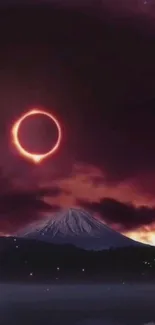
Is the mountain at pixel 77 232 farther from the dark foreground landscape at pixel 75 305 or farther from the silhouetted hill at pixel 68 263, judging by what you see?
the dark foreground landscape at pixel 75 305

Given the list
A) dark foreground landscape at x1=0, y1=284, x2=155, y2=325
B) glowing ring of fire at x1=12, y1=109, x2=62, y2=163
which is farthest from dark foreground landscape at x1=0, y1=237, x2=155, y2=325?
glowing ring of fire at x1=12, y1=109, x2=62, y2=163

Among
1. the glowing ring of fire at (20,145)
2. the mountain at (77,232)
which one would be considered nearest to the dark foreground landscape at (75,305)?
the mountain at (77,232)

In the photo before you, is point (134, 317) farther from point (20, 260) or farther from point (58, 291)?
point (20, 260)

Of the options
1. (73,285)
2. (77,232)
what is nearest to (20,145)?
(77,232)

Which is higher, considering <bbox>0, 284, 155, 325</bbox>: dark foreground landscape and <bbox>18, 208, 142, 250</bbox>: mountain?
<bbox>18, 208, 142, 250</bbox>: mountain

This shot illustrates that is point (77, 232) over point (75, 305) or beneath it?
over

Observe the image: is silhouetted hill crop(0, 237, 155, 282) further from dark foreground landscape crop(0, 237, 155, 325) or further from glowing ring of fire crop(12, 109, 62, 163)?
glowing ring of fire crop(12, 109, 62, 163)

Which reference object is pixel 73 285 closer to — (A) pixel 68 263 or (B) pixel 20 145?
(A) pixel 68 263
